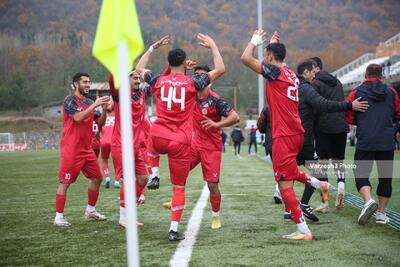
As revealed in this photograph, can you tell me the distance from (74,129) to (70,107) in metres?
0.34

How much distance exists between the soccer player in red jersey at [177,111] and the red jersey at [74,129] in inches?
63.2

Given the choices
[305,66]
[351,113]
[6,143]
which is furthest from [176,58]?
[6,143]

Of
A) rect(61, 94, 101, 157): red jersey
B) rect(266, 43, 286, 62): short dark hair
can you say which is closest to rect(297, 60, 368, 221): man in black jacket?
rect(266, 43, 286, 62): short dark hair

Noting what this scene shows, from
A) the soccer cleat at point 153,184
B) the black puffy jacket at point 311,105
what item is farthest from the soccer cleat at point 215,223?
the black puffy jacket at point 311,105

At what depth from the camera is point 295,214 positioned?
19.3 ft

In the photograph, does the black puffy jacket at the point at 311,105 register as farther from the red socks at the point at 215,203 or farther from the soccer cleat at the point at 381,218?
the red socks at the point at 215,203

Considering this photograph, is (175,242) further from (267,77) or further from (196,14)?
(196,14)

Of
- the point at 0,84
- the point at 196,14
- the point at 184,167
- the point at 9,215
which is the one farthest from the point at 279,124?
the point at 196,14

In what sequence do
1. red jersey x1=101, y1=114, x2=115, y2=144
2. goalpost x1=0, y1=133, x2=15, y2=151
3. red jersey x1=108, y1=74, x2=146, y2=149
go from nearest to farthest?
red jersey x1=108, y1=74, x2=146, y2=149 < red jersey x1=101, y1=114, x2=115, y2=144 < goalpost x1=0, y1=133, x2=15, y2=151

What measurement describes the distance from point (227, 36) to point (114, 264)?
119 meters

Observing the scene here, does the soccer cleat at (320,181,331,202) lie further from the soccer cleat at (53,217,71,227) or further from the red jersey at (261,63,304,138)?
the soccer cleat at (53,217,71,227)

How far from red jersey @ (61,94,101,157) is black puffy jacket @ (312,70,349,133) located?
3.46m

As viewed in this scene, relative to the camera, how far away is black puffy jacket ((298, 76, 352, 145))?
6.55m

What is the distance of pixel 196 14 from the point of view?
14262 centimetres
